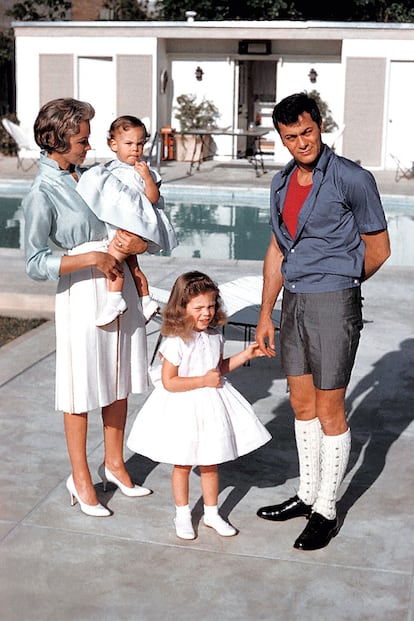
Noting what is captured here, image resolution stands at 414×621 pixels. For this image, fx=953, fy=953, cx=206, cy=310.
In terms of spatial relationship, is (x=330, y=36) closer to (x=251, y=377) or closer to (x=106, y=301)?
(x=251, y=377)

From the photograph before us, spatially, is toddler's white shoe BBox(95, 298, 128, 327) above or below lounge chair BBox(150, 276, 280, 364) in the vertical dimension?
above

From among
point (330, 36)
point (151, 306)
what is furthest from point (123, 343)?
point (330, 36)

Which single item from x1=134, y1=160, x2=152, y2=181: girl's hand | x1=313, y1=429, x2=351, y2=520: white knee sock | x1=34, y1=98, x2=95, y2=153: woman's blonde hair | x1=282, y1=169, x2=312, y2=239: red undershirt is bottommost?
x1=313, y1=429, x2=351, y2=520: white knee sock

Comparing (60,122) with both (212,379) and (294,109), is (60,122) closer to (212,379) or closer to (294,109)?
(294,109)

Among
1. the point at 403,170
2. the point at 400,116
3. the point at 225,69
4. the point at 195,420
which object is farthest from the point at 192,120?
the point at 195,420

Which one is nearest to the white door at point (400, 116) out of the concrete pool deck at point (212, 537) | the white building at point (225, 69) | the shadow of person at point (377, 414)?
the white building at point (225, 69)

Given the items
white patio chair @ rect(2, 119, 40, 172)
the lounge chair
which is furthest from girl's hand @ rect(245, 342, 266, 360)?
white patio chair @ rect(2, 119, 40, 172)

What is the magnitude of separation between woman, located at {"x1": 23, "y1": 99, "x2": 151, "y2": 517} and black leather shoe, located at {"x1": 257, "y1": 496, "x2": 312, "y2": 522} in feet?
1.99

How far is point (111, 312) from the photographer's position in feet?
10.8

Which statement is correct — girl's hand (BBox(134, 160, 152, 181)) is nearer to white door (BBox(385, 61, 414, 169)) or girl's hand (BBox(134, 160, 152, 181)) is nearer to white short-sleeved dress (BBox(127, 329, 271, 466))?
white short-sleeved dress (BBox(127, 329, 271, 466))

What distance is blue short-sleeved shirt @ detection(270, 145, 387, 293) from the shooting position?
121 inches

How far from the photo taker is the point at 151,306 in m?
3.55

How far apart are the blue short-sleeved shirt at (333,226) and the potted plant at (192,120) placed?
16.3 meters

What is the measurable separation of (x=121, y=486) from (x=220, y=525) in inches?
20.1
